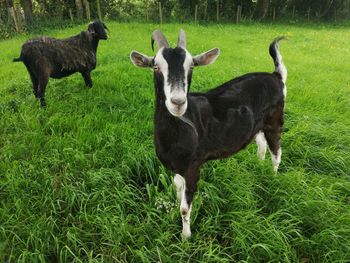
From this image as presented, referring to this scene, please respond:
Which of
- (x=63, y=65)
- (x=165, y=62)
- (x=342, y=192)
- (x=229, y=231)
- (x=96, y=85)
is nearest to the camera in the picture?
(x=165, y=62)

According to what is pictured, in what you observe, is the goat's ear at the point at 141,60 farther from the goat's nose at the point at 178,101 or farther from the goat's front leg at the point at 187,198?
the goat's front leg at the point at 187,198

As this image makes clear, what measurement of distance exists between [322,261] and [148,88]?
160 inches

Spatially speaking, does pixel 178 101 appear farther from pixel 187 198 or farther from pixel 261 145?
pixel 261 145

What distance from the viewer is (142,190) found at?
3.21m

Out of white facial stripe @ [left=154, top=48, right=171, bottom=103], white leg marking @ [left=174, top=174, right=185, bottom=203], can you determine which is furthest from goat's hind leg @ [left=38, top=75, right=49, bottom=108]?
white facial stripe @ [left=154, top=48, right=171, bottom=103]

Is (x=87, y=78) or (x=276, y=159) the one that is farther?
(x=87, y=78)

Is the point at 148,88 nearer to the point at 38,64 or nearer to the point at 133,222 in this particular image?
the point at 38,64

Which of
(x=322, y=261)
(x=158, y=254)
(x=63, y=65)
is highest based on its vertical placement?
(x=63, y=65)

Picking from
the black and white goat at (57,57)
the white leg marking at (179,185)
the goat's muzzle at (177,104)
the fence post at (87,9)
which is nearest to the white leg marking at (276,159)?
the white leg marking at (179,185)

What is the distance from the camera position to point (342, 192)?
3238 millimetres

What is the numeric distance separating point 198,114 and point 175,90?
694 mm

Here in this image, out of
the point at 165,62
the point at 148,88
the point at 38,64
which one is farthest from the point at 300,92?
the point at 38,64

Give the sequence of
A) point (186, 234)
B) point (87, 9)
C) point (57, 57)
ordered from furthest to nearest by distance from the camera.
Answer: point (87, 9), point (57, 57), point (186, 234)

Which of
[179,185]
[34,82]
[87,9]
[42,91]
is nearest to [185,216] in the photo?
[179,185]
